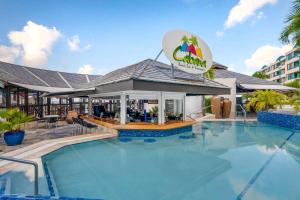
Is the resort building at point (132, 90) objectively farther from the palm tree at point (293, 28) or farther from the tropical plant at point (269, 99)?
the palm tree at point (293, 28)

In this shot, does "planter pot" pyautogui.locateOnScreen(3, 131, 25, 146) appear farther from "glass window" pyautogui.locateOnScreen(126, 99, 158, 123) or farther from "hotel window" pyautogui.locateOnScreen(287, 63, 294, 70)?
"hotel window" pyautogui.locateOnScreen(287, 63, 294, 70)

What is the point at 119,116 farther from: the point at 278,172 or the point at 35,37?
the point at 35,37

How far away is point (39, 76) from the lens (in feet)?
78.7

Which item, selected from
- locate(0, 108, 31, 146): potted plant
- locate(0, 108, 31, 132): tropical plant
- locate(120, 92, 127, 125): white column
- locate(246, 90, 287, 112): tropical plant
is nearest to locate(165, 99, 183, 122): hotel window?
locate(120, 92, 127, 125): white column

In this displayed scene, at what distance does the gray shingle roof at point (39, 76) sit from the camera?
19.9m

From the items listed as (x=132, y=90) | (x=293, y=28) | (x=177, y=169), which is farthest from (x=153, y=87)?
(x=293, y=28)

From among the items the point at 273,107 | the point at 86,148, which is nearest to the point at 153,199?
the point at 86,148

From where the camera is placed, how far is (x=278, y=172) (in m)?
7.38

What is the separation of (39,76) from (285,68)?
255 feet

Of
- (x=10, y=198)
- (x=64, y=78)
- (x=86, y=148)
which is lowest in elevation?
(x=86, y=148)

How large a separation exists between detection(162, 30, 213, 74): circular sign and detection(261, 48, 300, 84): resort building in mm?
50624

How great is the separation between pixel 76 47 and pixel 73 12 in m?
8.24

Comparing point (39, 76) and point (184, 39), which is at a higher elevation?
point (184, 39)

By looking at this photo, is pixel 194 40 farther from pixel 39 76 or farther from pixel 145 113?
pixel 39 76
